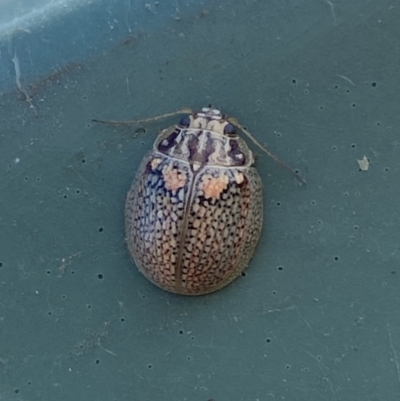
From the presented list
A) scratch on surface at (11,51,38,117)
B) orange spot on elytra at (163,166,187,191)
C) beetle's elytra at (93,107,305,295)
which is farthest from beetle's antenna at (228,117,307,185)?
scratch on surface at (11,51,38,117)

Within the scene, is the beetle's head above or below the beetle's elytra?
above

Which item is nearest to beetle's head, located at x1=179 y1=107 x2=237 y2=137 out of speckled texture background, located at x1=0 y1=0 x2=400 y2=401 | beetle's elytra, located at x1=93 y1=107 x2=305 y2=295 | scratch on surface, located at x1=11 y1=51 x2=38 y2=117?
beetle's elytra, located at x1=93 y1=107 x2=305 y2=295

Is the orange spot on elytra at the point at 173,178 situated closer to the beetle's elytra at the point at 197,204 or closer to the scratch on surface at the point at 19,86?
the beetle's elytra at the point at 197,204

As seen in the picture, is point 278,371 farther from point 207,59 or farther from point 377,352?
point 207,59

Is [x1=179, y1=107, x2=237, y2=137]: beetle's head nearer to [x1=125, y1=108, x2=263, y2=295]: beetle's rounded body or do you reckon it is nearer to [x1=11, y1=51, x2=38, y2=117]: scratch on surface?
[x1=125, y1=108, x2=263, y2=295]: beetle's rounded body

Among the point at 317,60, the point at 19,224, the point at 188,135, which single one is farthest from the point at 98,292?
the point at 317,60

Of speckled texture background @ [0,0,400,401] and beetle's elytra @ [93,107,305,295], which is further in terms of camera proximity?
speckled texture background @ [0,0,400,401]

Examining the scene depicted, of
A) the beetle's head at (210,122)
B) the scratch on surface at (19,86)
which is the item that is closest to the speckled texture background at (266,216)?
the scratch on surface at (19,86)
